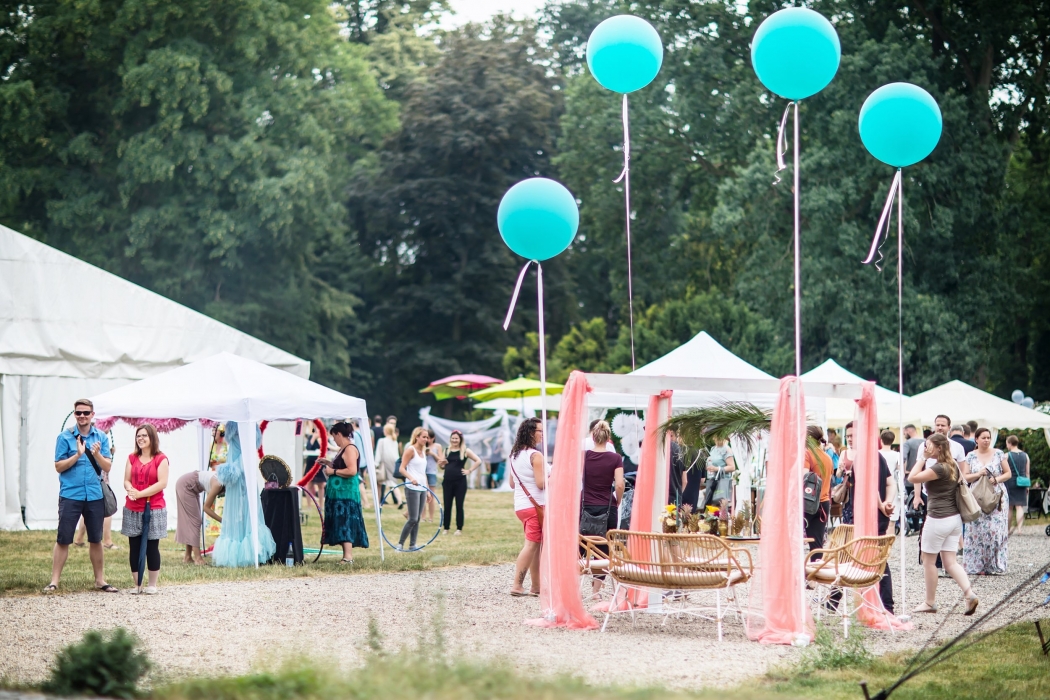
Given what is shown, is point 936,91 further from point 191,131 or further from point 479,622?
point 479,622

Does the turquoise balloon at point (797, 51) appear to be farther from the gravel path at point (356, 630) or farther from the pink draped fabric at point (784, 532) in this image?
the gravel path at point (356, 630)

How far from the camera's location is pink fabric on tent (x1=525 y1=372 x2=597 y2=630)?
31.6 feet

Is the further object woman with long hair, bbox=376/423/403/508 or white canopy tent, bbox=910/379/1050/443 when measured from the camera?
woman with long hair, bbox=376/423/403/508

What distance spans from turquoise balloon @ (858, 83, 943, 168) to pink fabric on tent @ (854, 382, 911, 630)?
202 centimetres

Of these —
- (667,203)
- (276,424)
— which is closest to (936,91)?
(667,203)

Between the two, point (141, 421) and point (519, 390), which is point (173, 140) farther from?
point (141, 421)

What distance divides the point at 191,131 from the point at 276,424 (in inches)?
614

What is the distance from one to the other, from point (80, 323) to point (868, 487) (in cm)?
1341

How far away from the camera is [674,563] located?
9398 millimetres

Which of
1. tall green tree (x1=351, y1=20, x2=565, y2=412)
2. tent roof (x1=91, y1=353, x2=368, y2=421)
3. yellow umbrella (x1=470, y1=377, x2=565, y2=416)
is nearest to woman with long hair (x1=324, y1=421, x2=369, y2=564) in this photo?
tent roof (x1=91, y1=353, x2=368, y2=421)

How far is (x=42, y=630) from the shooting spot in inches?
360

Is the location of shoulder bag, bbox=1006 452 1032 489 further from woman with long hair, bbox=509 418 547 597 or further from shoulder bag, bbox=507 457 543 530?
shoulder bag, bbox=507 457 543 530

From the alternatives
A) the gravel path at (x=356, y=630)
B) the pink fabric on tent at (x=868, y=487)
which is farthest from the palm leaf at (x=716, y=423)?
the gravel path at (x=356, y=630)

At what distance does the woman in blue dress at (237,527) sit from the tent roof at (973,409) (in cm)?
1124
